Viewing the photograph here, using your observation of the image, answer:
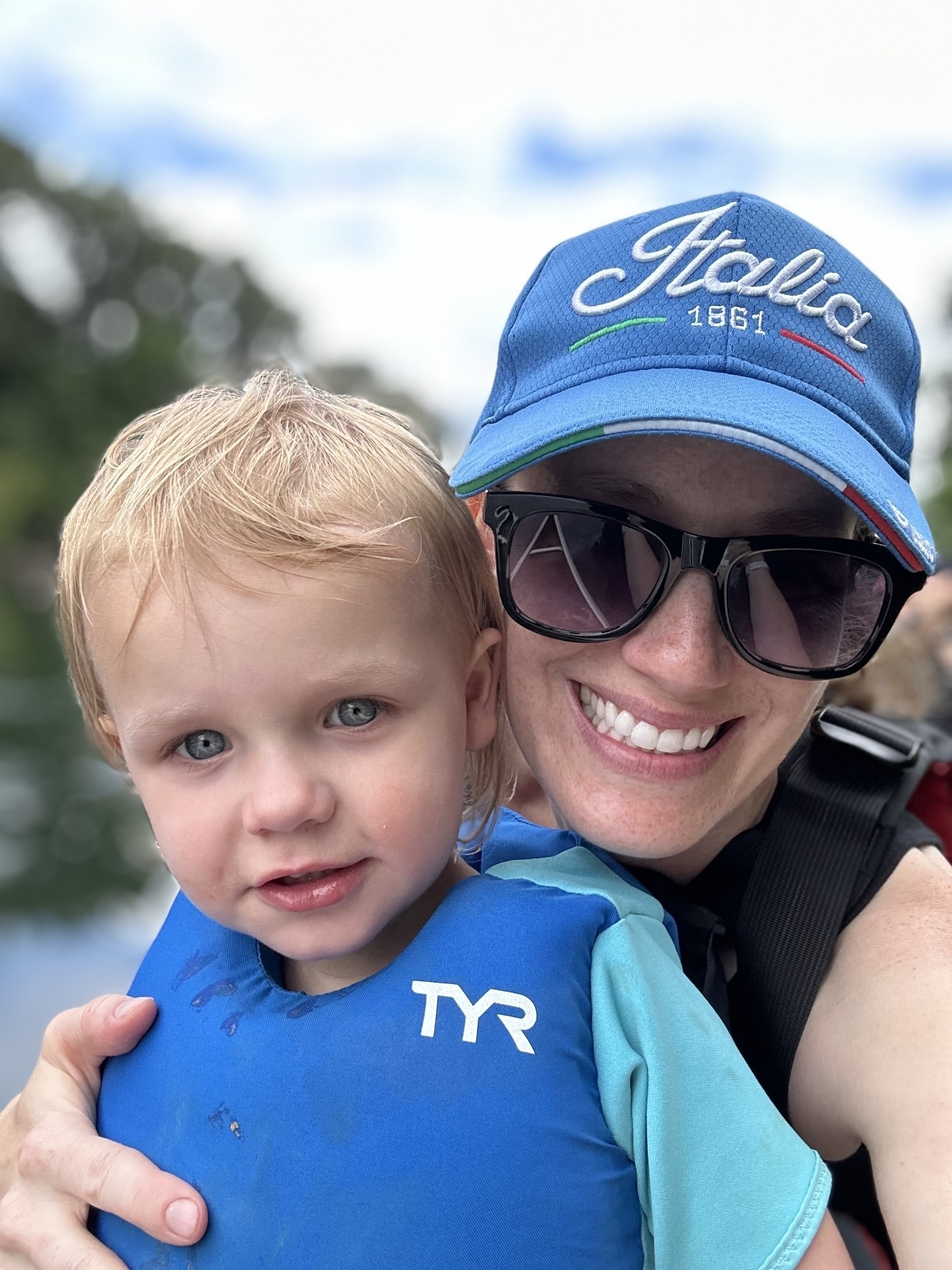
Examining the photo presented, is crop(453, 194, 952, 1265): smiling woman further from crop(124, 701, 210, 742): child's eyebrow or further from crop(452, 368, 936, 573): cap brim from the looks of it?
crop(124, 701, 210, 742): child's eyebrow

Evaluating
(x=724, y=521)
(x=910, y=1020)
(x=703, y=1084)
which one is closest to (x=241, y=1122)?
(x=703, y=1084)

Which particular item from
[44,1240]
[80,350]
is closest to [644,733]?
[44,1240]

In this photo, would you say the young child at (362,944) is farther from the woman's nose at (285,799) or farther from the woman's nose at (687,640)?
the woman's nose at (687,640)

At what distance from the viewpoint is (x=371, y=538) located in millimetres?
1481

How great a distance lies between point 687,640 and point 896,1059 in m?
0.59

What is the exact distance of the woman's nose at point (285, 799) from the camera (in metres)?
1.38

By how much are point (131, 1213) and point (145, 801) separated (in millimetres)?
501

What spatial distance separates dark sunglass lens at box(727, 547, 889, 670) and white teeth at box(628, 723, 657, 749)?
176 millimetres

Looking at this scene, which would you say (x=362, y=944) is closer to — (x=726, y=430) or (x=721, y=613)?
(x=721, y=613)

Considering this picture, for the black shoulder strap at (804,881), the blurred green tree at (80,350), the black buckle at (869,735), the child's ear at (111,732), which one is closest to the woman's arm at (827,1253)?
the black shoulder strap at (804,881)

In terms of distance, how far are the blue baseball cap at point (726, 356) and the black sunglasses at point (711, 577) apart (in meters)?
0.07

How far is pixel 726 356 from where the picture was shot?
5.22 ft

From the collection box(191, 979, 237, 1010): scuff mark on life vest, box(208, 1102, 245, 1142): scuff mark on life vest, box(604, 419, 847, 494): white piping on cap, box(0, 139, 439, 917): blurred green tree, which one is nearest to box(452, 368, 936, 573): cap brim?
box(604, 419, 847, 494): white piping on cap

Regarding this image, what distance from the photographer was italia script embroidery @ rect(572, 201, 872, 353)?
1.61 m
